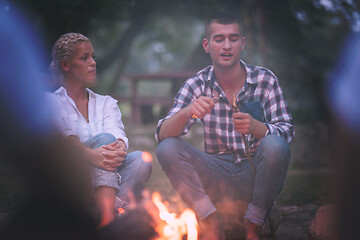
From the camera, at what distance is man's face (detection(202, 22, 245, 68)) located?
9.74ft

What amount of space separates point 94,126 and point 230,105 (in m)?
1.12

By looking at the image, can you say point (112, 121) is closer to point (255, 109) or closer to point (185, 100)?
point (185, 100)

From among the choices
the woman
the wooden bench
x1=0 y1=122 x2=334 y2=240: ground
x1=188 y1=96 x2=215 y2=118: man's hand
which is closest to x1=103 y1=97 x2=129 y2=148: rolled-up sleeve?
the woman

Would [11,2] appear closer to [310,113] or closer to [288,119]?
[288,119]

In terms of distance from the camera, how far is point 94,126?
9.11ft

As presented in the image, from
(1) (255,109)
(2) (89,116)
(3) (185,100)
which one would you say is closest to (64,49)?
(2) (89,116)

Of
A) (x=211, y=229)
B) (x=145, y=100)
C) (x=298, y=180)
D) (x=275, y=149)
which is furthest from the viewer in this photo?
(x=145, y=100)

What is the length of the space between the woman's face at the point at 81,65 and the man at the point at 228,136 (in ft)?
2.26

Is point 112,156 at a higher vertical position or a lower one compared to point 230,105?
lower

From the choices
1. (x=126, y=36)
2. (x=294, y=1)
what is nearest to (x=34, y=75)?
(x=294, y=1)

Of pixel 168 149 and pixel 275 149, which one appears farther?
pixel 168 149

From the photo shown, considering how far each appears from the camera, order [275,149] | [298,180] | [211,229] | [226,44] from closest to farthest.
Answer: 1. [275,149]
2. [211,229]
3. [226,44]
4. [298,180]

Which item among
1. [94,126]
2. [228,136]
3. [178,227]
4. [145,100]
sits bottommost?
[178,227]

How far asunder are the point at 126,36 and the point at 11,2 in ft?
28.3
